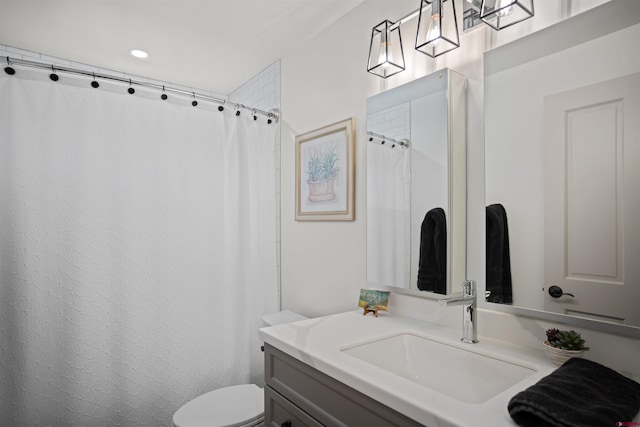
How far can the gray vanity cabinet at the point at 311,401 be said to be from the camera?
916mm

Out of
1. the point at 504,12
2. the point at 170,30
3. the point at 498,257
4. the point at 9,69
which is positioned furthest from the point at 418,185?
the point at 9,69

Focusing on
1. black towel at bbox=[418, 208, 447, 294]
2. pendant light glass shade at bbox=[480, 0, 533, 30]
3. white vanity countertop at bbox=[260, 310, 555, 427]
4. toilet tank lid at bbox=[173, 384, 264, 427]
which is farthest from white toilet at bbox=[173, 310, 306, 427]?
pendant light glass shade at bbox=[480, 0, 533, 30]

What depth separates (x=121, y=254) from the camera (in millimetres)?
1807

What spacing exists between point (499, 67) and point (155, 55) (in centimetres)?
217

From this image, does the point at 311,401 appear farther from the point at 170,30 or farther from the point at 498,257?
the point at 170,30

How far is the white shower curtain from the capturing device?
5.22 ft

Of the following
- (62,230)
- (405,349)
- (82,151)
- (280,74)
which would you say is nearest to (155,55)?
(280,74)

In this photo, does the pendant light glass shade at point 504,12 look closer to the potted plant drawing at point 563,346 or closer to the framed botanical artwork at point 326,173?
the framed botanical artwork at point 326,173

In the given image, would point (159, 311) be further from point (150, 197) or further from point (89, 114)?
point (89, 114)

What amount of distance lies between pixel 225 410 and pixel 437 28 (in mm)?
1885

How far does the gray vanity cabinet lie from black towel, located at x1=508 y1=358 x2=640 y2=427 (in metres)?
0.24

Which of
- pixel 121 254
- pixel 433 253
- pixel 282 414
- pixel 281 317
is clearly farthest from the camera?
pixel 281 317

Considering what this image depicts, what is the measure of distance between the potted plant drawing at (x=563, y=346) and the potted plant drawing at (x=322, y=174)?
3.92 feet

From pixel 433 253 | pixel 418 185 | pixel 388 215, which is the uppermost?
pixel 418 185
